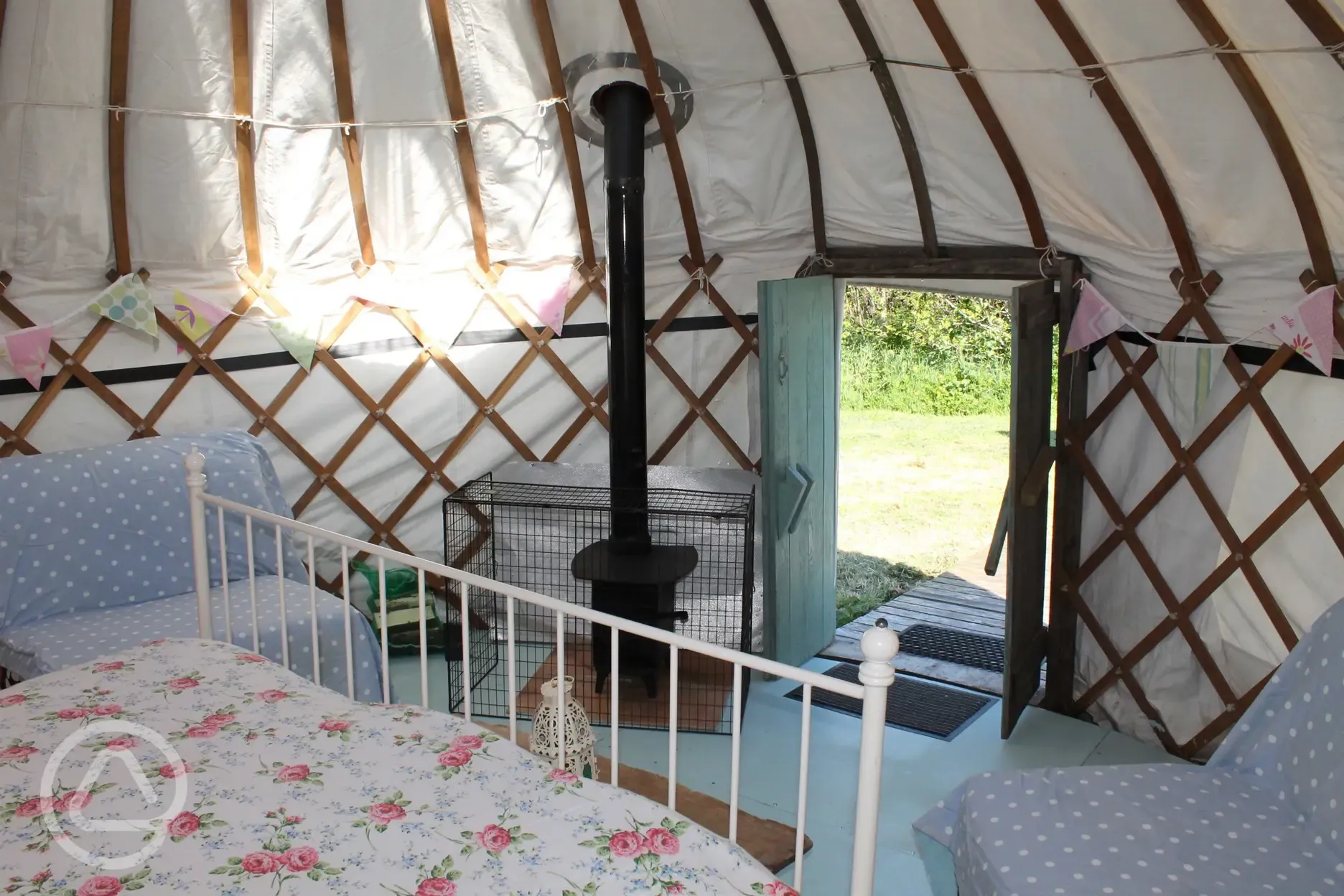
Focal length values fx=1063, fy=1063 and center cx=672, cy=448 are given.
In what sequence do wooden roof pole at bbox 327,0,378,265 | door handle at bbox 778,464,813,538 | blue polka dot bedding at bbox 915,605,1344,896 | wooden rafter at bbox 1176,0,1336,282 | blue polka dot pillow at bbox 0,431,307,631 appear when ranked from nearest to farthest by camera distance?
→ blue polka dot bedding at bbox 915,605,1344,896 → wooden rafter at bbox 1176,0,1336,282 → blue polka dot pillow at bbox 0,431,307,631 → wooden roof pole at bbox 327,0,378,265 → door handle at bbox 778,464,813,538

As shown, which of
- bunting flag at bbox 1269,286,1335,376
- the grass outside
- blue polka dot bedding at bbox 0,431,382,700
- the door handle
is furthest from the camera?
the grass outside

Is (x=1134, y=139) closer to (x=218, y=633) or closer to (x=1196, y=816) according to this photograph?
(x=1196, y=816)

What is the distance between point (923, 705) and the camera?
11.5 ft

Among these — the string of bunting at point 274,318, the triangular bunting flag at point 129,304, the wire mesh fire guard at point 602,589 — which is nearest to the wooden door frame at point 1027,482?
the wire mesh fire guard at point 602,589

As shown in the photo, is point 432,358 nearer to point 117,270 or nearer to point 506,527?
point 506,527

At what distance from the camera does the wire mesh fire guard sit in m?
3.24

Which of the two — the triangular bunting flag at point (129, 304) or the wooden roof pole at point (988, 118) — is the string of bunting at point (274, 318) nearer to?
the triangular bunting flag at point (129, 304)

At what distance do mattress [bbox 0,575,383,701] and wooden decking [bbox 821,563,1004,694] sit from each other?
176 centimetres

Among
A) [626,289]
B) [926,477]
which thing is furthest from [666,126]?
[926,477]

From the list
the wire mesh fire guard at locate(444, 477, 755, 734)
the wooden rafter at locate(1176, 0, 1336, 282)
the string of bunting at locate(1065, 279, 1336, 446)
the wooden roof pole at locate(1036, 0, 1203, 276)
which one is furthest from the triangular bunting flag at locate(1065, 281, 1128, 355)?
the wire mesh fire guard at locate(444, 477, 755, 734)

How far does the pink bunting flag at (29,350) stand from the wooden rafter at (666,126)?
1.95 meters

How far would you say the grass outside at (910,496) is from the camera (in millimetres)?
4777

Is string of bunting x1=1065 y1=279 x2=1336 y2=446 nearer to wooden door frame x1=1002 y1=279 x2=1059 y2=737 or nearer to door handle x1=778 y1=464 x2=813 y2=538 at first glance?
wooden door frame x1=1002 y1=279 x2=1059 y2=737

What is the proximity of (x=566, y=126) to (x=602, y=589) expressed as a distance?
148 centimetres
